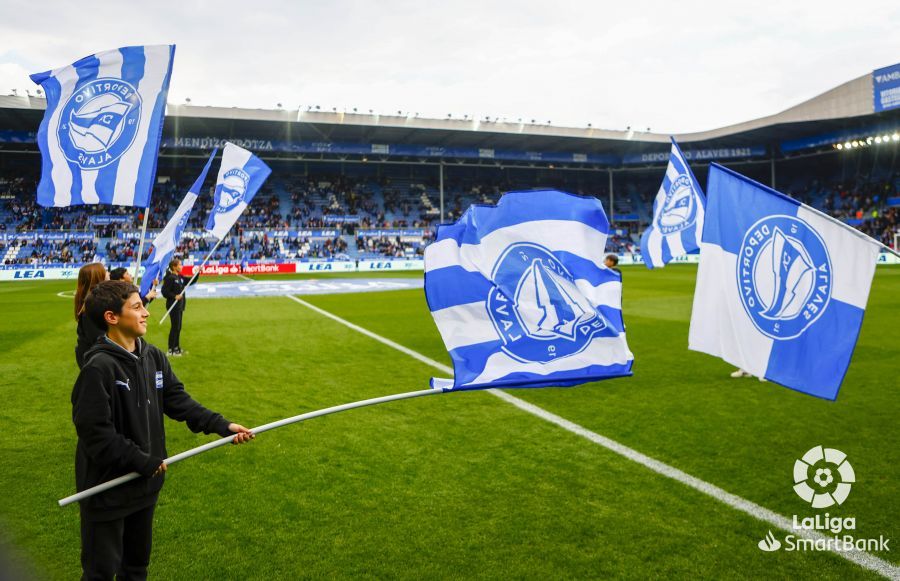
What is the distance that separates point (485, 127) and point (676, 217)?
33.5 metres

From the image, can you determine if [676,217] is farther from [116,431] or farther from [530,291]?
[116,431]

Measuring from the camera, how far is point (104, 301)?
9.43 feet

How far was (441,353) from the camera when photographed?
35.6 feet

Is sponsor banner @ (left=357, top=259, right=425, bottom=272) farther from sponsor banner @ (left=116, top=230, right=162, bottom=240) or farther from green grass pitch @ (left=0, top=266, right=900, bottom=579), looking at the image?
green grass pitch @ (left=0, top=266, right=900, bottom=579)

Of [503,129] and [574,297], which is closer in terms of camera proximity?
[574,297]

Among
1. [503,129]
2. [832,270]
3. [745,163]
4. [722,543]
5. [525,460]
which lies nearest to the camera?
[832,270]

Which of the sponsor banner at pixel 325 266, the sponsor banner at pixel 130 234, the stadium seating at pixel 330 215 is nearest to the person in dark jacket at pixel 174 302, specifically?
the sponsor banner at pixel 325 266

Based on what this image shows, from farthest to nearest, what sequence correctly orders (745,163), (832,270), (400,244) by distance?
(745,163)
(400,244)
(832,270)

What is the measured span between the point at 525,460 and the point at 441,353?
5500 millimetres

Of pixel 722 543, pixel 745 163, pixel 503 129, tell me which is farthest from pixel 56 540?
pixel 745 163

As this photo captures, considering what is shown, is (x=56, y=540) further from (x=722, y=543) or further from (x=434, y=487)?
(x=722, y=543)

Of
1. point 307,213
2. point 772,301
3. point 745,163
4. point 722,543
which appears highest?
point 745,163

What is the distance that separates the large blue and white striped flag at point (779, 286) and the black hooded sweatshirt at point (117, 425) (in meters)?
3.46

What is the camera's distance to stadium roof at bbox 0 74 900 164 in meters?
41.0
